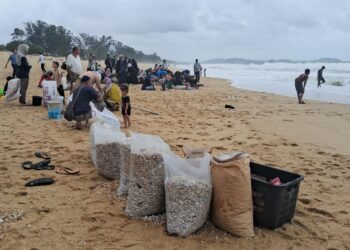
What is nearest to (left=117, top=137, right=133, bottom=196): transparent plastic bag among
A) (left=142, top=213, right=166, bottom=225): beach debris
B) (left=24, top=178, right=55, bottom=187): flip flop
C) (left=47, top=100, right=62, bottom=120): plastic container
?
(left=142, top=213, right=166, bottom=225): beach debris

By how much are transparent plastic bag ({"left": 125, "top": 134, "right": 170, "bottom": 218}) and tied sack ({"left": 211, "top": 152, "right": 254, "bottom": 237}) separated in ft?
1.70

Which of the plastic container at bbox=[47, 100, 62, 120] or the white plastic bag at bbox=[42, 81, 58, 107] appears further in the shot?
the white plastic bag at bbox=[42, 81, 58, 107]

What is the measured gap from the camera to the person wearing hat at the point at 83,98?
22.2 feet

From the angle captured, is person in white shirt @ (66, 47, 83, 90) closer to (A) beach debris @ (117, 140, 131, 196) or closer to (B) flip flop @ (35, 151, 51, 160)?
(B) flip flop @ (35, 151, 51, 160)

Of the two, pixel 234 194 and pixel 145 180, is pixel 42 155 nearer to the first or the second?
pixel 145 180

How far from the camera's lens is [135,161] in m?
3.26

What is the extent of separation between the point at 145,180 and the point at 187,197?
467 millimetres

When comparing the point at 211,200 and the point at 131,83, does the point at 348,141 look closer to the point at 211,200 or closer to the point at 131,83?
the point at 211,200

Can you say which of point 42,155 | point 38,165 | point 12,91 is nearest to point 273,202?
point 38,165

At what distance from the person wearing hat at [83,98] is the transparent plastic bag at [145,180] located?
369cm

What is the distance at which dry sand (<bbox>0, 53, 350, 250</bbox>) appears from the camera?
3035 mm

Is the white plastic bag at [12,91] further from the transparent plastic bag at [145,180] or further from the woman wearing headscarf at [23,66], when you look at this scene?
the transparent plastic bag at [145,180]

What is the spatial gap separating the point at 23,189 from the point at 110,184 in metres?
0.97

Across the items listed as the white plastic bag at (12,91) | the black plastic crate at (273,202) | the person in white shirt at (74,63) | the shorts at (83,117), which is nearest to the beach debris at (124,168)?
the black plastic crate at (273,202)
